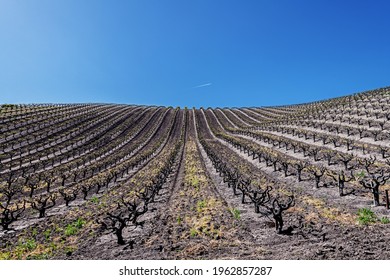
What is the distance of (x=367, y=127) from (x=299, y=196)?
4627cm

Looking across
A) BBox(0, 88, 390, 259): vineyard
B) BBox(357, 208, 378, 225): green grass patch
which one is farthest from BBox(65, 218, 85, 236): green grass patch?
BBox(357, 208, 378, 225): green grass patch

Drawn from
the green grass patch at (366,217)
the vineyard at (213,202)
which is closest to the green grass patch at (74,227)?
the vineyard at (213,202)

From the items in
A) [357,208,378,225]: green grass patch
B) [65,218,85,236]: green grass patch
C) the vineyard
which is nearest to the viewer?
the vineyard

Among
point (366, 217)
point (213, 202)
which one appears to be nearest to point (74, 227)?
point (213, 202)

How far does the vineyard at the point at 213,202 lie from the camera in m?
16.2

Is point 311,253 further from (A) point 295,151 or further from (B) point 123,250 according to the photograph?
(A) point 295,151

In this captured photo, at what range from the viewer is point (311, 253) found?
12859mm

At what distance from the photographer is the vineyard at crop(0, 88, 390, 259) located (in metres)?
16.2

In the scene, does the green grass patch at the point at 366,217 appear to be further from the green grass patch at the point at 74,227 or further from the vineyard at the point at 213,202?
the green grass patch at the point at 74,227

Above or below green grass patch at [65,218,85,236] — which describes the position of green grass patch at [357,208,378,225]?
below

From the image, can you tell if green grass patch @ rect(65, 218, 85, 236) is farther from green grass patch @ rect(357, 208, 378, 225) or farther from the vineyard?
green grass patch @ rect(357, 208, 378, 225)

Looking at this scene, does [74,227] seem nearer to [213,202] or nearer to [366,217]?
[213,202]

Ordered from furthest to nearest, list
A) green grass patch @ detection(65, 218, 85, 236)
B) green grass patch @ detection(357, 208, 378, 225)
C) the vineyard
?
green grass patch @ detection(65, 218, 85, 236), green grass patch @ detection(357, 208, 378, 225), the vineyard

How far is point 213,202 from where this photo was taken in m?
27.6
